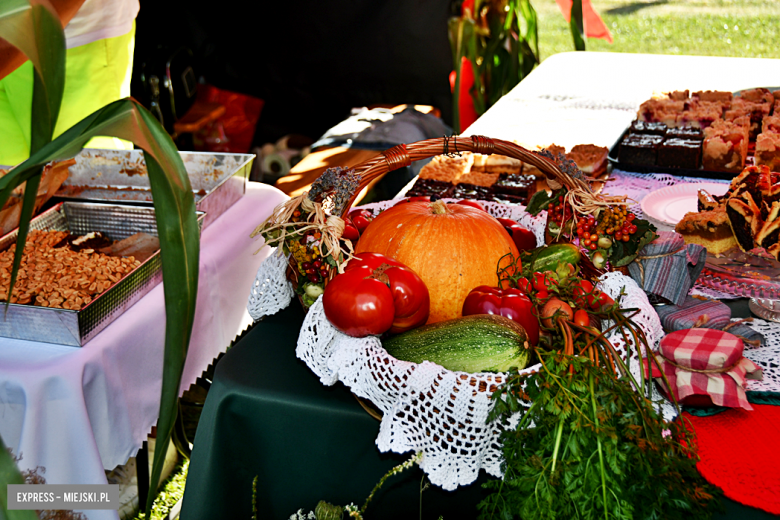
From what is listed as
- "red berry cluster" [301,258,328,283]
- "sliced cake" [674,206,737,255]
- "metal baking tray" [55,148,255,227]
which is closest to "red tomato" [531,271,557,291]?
"red berry cluster" [301,258,328,283]

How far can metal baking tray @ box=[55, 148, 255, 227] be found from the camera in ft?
5.64

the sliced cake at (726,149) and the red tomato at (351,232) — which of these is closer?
the red tomato at (351,232)

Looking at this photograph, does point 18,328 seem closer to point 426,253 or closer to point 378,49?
point 426,253

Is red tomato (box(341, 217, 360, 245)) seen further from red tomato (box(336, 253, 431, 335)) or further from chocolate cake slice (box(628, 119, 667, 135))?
chocolate cake slice (box(628, 119, 667, 135))

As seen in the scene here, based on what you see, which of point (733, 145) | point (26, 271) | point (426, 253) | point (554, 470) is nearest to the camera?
point (554, 470)

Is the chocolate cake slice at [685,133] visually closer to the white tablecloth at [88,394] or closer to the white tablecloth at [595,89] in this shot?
the white tablecloth at [595,89]

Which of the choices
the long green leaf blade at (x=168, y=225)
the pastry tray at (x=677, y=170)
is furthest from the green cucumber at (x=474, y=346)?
the pastry tray at (x=677, y=170)

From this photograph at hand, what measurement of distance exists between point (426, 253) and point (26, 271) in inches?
32.4

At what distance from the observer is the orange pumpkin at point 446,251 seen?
1.04 metres

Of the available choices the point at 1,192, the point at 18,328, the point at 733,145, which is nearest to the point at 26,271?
the point at 18,328

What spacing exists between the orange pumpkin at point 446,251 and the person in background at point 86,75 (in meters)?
1.41

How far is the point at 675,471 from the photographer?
0.66m

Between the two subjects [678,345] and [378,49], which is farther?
[378,49]

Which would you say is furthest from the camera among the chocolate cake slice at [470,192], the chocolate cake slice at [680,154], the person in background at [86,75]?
the person in background at [86,75]
